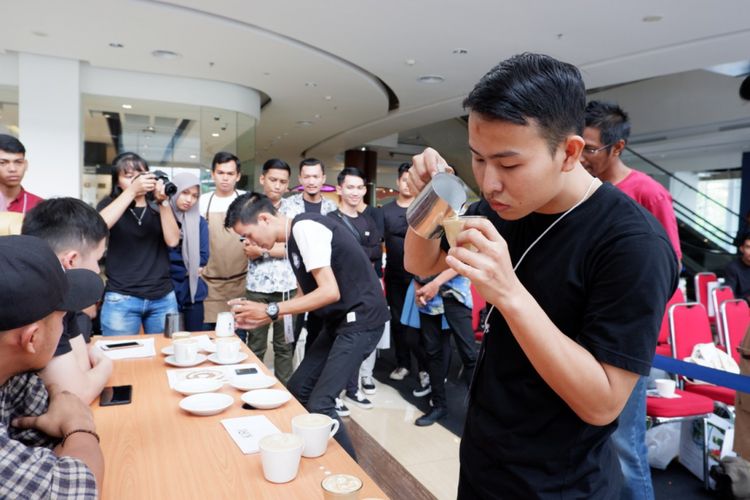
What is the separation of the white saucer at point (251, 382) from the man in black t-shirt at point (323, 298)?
38cm

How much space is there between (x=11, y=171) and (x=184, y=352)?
1957mm

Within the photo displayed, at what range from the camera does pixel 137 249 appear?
286 cm

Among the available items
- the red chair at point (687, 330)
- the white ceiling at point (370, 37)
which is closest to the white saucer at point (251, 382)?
the red chair at point (687, 330)

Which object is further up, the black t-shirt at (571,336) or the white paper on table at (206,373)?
the black t-shirt at (571,336)

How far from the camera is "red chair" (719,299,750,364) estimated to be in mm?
A: 3387

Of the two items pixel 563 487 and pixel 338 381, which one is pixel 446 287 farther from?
pixel 563 487

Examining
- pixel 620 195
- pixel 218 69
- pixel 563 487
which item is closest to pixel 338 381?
pixel 563 487

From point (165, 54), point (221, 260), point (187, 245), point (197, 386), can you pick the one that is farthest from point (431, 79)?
point (197, 386)

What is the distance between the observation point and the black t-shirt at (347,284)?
2.27 meters

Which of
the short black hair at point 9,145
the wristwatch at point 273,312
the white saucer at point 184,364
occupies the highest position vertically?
the short black hair at point 9,145

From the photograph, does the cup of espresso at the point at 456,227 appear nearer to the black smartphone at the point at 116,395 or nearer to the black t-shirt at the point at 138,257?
the black smartphone at the point at 116,395

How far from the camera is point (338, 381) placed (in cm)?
211

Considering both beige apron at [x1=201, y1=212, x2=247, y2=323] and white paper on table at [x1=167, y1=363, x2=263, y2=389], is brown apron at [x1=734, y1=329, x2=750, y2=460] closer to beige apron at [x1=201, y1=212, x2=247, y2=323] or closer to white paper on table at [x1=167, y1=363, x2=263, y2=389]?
white paper on table at [x1=167, y1=363, x2=263, y2=389]

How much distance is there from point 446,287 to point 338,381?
4.61ft
